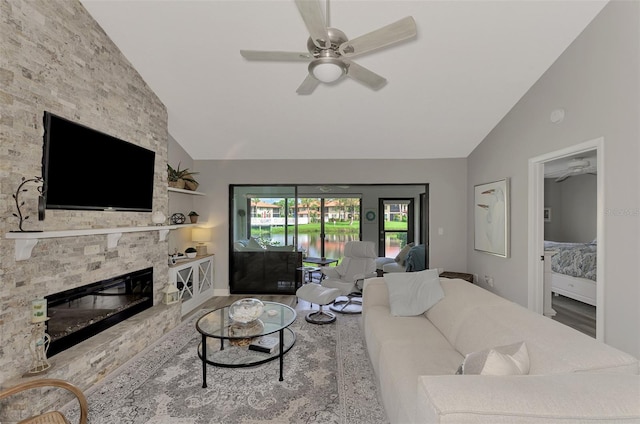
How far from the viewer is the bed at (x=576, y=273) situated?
4139mm

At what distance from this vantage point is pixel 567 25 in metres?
2.71

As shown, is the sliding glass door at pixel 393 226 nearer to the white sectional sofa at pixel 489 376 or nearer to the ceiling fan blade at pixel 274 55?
the white sectional sofa at pixel 489 376

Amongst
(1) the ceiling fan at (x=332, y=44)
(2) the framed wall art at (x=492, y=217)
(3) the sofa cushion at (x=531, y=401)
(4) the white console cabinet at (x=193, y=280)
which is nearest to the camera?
(3) the sofa cushion at (x=531, y=401)

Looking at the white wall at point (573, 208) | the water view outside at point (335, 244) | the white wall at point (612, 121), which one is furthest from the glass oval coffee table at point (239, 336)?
the white wall at point (573, 208)

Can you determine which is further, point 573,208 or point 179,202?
point 573,208

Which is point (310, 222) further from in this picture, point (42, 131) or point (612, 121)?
point (612, 121)

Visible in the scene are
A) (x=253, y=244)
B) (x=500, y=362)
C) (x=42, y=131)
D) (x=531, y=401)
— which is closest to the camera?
(x=531, y=401)

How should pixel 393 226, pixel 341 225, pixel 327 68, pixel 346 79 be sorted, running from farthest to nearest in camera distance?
1. pixel 393 226
2. pixel 341 225
3. pixel 346 79
4. pixel 327 68

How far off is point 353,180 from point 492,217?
85.7 inches

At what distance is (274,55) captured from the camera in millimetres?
1989

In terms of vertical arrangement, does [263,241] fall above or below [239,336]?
above

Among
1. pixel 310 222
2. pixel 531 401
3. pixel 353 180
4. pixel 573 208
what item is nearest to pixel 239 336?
pixel 531 401

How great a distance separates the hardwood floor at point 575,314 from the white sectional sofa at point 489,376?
192cm

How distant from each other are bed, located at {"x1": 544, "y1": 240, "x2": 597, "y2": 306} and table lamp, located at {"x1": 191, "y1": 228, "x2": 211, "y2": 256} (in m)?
5.05
